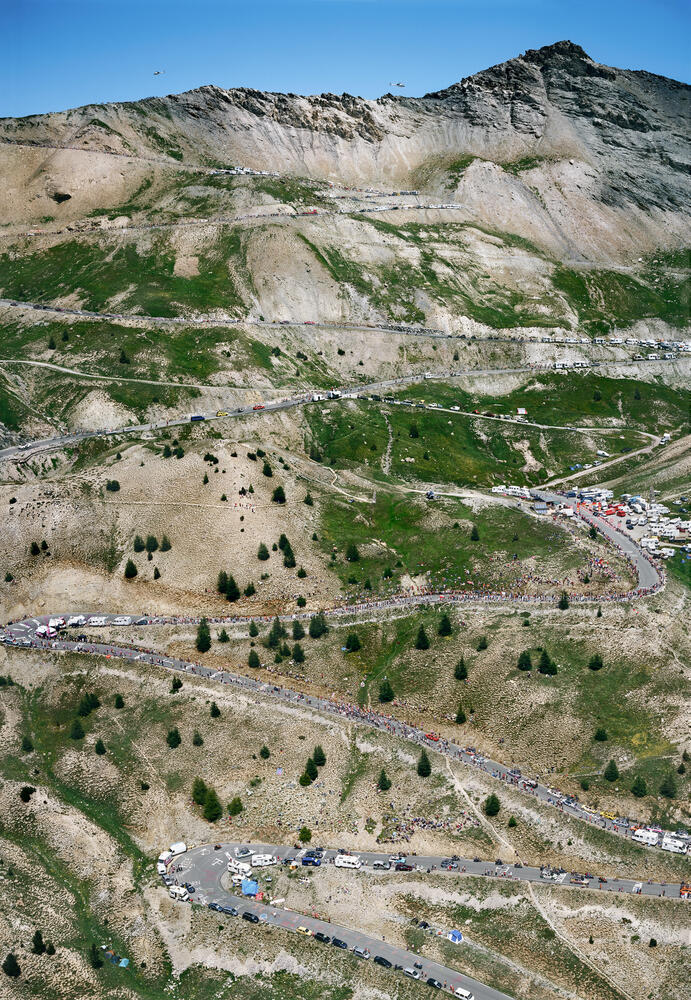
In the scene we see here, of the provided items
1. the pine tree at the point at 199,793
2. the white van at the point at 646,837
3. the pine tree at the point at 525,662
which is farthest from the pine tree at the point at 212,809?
the white van at the point at 646,837

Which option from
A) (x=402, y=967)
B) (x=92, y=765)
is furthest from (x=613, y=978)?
(x=92, y=765)

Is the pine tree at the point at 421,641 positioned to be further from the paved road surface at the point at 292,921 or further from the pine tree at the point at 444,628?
the paved road surface at the point at 292,921

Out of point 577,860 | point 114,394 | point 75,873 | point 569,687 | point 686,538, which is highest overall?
point 114,394

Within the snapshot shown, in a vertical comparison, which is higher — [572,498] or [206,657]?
[572,498]

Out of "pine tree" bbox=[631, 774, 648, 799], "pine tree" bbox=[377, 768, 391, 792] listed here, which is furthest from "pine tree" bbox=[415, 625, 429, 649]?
"pine tree" bbox=[631, 774, 648, 799]

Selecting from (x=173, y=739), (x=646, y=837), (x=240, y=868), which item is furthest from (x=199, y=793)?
(x=646, y=837)

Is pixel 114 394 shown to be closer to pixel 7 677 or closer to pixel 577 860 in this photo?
pixel 7 677
